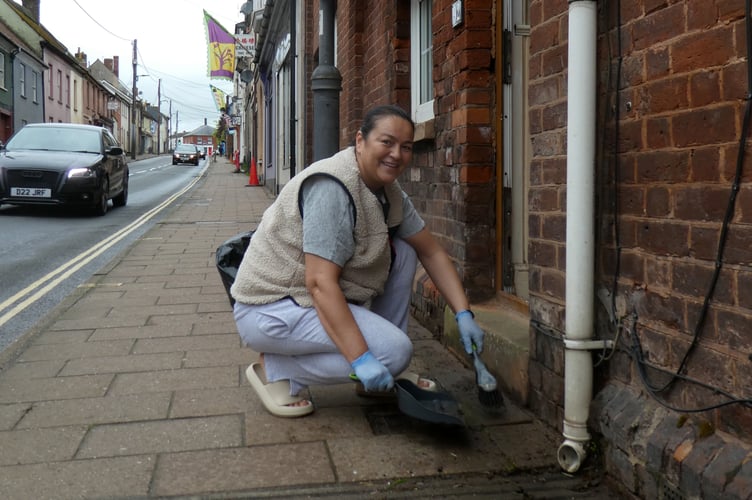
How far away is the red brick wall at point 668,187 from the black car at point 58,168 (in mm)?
11192

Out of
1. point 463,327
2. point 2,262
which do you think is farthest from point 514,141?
point 2,262

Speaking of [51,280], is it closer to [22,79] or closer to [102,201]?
[102,201]

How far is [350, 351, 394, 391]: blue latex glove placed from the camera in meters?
2.82

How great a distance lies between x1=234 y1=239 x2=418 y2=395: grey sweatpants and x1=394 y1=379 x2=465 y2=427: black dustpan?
0.35 feet

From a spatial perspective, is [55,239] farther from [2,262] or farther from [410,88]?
[410,88]

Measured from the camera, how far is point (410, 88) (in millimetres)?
6051

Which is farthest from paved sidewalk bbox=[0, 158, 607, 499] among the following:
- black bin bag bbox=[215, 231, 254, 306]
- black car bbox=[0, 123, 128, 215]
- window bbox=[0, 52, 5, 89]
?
window bbox=[0, 52, 5, 89]

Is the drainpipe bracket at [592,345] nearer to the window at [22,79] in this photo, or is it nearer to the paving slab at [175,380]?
the paving slab at [175,380]

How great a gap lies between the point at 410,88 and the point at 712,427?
14.2 feet

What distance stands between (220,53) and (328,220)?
27.5m

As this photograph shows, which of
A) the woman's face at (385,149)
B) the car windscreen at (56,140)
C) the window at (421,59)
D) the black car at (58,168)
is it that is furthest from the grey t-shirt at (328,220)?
the car windscreen at (56,140)

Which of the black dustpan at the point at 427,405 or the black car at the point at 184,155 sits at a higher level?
the black car at the point at 184,155

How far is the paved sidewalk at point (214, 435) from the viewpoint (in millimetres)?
2635

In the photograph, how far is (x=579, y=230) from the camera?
8.81 feet
